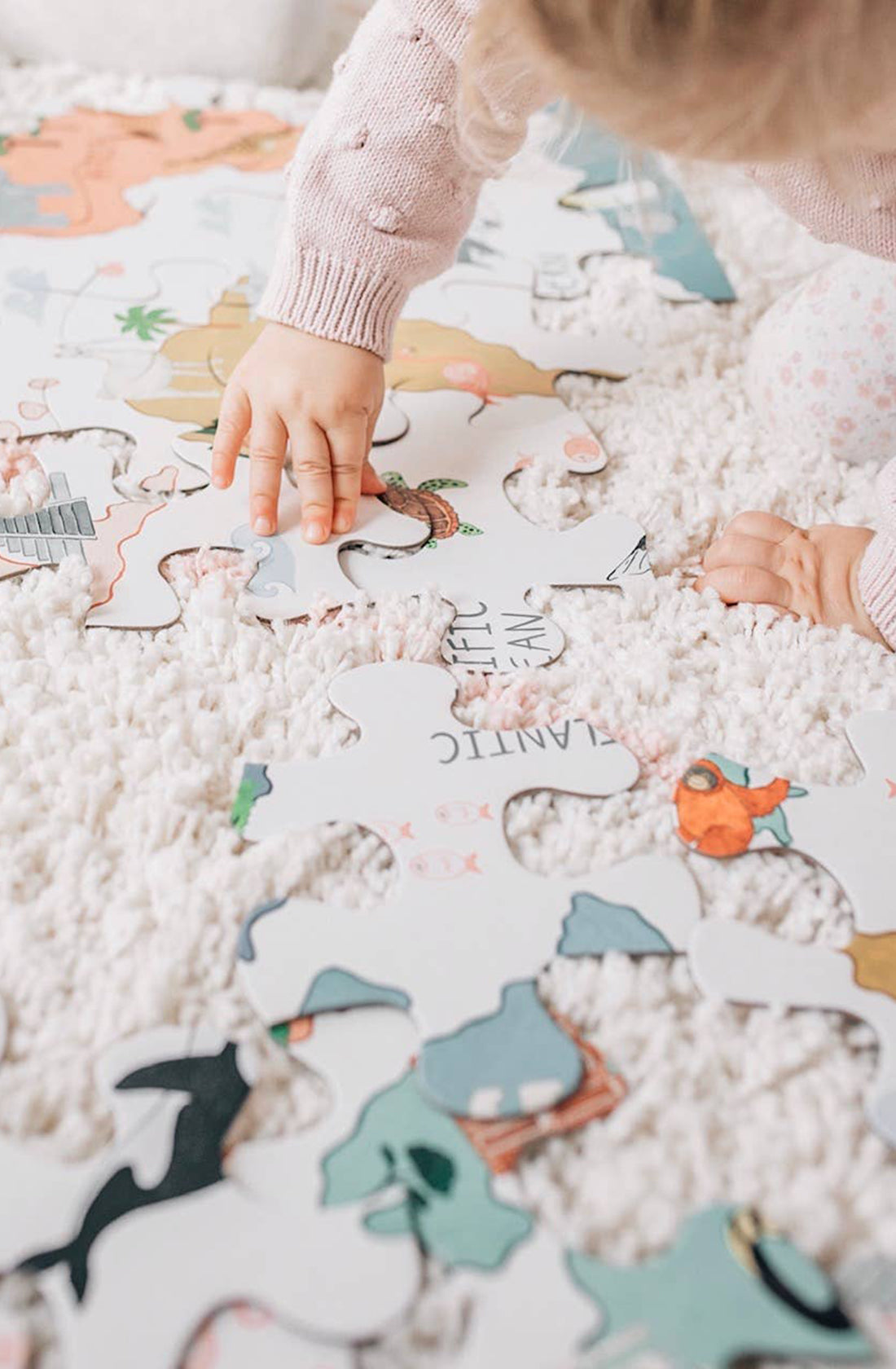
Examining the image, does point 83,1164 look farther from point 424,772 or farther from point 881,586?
point 881,586

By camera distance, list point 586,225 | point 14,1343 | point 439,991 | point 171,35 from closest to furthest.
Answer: point 14,1343, point 439,991, point 586,225, point 171,35

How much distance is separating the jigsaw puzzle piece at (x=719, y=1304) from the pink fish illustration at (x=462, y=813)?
21 centimetres

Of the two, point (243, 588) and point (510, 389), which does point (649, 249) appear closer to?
point (510, 389)

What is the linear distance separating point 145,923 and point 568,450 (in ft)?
1.57

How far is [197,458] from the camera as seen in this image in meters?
0.81

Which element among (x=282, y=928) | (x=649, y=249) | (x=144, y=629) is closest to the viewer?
(x=282, y=928)

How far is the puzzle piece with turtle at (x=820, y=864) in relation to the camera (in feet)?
1.72

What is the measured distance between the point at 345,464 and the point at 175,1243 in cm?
49

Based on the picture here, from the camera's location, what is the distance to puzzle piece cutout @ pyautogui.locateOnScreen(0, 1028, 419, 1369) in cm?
42

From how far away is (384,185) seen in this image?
798 millimetres

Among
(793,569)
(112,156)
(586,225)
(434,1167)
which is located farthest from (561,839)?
(112,156)

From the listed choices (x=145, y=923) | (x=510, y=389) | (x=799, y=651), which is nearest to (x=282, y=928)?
(x=145, y=923)

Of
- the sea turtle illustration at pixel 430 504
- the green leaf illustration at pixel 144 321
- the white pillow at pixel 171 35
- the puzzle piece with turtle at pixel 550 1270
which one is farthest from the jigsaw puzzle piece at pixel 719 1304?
the white pillow at pixel 171 35

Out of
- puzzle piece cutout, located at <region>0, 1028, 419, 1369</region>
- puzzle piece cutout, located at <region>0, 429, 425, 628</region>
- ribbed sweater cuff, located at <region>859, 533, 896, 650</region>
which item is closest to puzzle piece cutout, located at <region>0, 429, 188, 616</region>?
puzzle piece cutout, located at <region>0, 429, 425, 628</region>
